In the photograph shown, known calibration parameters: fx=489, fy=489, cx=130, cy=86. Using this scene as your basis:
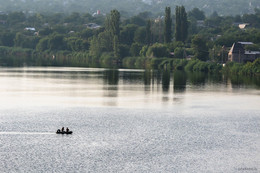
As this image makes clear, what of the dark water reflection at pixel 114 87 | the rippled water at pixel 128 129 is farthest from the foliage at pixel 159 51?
the rippled water at pixel 128 129

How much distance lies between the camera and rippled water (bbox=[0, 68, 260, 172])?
40125 mm

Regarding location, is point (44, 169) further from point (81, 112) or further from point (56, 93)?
point (56, 93)

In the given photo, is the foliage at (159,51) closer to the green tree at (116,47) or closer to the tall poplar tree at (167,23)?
the tall poplar tree at (167,23)

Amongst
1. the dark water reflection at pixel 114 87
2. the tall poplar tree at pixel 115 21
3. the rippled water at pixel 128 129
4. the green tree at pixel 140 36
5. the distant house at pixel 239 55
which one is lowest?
the rippled water at pixel 128 129

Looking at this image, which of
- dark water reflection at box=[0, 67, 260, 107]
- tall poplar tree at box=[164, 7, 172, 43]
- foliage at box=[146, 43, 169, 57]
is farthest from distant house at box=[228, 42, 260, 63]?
tall poplar tree at box=[164, 7, 172, 43]

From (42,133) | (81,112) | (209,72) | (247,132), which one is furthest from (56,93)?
(209,72)

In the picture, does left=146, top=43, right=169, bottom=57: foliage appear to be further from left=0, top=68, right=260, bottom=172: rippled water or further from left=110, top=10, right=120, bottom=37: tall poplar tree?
left=0, top=68, right=260, bottom=172: rippled water

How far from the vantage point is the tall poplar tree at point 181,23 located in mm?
163500

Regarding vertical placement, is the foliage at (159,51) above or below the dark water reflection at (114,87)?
above

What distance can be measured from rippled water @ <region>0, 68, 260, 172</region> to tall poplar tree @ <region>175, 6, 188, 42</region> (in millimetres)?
76217

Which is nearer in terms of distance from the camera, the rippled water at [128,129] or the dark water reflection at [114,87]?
the rippled water at [128,129]

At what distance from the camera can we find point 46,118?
56.6m

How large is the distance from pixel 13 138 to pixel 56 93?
33.5 meters

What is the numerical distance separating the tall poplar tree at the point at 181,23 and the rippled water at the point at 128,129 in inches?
3001
